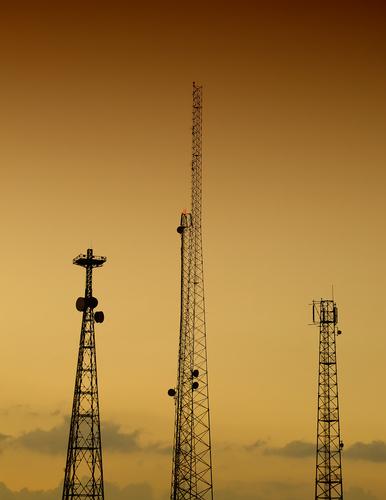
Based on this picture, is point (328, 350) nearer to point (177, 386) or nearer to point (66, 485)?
point (177, 386)

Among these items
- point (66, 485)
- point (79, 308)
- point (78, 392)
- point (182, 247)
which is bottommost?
point (66, 485)

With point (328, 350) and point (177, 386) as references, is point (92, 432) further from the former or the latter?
point (328, 350)

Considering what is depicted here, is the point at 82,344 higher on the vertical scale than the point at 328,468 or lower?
higher

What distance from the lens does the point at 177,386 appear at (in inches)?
5389

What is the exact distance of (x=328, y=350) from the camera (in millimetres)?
135750

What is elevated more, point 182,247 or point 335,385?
point 182,247

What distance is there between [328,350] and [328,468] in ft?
40.5

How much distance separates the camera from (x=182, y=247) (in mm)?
138750

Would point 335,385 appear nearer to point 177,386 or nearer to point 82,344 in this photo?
point 177,386

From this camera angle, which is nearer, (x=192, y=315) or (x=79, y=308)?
(x=79, y=308)

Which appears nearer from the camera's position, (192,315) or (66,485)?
(66,485)

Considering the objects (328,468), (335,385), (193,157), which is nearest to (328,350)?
(335,385)

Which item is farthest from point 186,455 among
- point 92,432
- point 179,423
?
point 92,432

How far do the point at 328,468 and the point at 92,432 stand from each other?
2399 cm
